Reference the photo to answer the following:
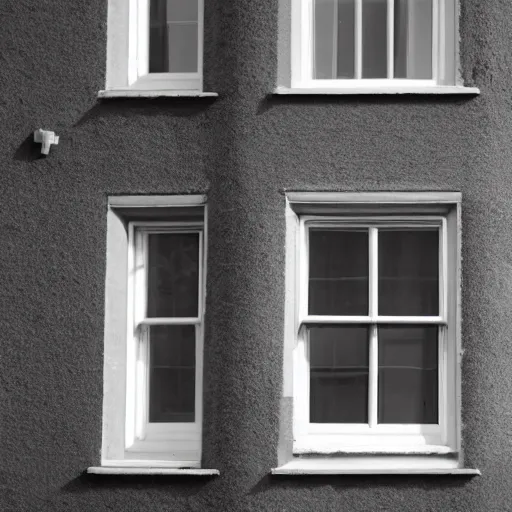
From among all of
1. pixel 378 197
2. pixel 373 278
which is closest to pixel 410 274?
pixel 373 278

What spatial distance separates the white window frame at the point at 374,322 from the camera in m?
10.5

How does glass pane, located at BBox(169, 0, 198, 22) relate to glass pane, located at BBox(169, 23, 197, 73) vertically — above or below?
above

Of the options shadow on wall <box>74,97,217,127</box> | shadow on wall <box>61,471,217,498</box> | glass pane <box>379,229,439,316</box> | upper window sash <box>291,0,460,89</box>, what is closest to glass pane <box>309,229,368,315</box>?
glass pane <box>379,229,439,316</box>

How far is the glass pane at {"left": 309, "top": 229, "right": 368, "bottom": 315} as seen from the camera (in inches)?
424

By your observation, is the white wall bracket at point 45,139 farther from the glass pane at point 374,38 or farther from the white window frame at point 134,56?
the glass pane at point 374,38

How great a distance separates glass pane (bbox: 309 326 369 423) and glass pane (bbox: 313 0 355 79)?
2.17 metres

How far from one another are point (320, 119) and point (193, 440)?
2.82 metres

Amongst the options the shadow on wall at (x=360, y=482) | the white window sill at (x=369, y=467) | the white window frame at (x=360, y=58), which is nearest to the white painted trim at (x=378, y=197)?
the white window frame at (x=360, y=58)

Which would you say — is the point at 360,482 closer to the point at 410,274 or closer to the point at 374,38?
the point at 410,274

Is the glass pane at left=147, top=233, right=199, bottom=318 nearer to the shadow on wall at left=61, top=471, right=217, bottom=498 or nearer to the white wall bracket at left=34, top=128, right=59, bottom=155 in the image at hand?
the white wall bracket at left=34, top=128, right=59, bottom=155

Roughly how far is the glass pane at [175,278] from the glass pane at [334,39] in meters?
1.80

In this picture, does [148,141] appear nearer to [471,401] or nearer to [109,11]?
[109,11]

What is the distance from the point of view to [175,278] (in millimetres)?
11023

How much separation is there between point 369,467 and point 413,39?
3.56 meters
